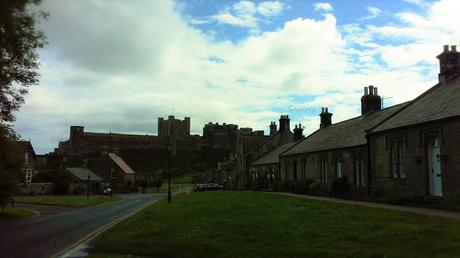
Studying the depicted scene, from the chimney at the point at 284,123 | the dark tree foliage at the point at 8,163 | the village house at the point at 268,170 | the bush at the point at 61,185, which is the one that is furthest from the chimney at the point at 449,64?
the bush at the point at 61,185

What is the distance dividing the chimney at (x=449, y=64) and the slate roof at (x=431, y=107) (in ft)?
1.85

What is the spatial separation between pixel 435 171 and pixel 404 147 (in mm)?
3012

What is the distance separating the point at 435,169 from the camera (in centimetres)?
2434

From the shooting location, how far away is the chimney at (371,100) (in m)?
42.8

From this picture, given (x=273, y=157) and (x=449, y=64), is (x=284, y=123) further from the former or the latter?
(x=449, y=64)

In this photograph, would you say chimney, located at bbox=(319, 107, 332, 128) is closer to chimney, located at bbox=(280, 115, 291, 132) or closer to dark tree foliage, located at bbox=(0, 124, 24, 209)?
chimney, located at bbox=(280, 115, 291, 132)

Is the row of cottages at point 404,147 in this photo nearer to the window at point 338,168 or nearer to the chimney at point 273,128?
the window at point 338,168

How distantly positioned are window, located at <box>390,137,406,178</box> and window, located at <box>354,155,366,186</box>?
→ 4897mm

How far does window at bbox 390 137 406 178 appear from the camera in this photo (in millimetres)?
27806

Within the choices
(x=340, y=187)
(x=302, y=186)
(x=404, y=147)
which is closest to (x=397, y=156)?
(x=404, y=147)

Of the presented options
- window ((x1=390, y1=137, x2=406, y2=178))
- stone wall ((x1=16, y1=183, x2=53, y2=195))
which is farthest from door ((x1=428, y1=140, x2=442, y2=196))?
stone wall ((x1=16, y1=183, x2=53, y2=195))

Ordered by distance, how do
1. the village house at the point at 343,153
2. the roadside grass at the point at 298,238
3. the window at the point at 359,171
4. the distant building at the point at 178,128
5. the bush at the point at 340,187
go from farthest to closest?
the distant building at the point at 178,128, the village house at the point at 343,153, the bush at the point at 340,187, the window at the point at 359,171, the roadside grass at the point at 298,238

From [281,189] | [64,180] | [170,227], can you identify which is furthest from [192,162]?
[170,227]

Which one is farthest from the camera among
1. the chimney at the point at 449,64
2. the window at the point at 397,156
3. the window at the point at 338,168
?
the window at the point at 338,168
